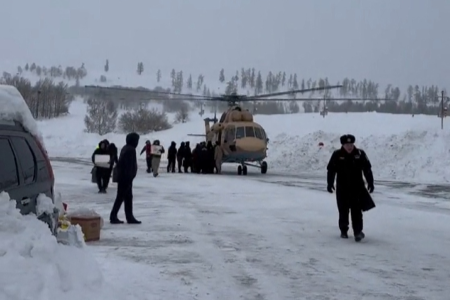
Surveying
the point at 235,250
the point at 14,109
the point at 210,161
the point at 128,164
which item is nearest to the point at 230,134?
the point at 210,161

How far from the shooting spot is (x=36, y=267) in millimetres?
4387

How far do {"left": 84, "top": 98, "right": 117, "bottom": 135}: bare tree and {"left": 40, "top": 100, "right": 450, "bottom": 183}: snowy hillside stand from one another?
63.7 ft

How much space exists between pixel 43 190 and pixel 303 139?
35.2 m

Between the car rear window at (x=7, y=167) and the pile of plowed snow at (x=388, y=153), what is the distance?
74.6ft

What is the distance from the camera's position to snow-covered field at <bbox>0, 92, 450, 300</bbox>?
470 cm

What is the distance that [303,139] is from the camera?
40125mm

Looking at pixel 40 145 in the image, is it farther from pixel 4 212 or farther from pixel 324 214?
pixel 324 214

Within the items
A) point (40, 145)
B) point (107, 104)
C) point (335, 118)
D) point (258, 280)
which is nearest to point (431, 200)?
point (258, 280)

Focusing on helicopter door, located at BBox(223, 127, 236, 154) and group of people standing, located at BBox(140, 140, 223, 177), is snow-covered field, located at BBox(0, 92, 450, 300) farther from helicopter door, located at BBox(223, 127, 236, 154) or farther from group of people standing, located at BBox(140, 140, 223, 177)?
group of people standing, located at BBox(140, 140, 223, 177)

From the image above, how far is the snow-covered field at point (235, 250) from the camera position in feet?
15.4

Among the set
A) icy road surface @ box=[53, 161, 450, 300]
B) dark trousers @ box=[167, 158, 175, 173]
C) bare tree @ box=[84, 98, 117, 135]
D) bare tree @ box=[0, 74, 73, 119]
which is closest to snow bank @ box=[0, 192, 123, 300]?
icy road surface @ box=[53, 161, 450, 300]

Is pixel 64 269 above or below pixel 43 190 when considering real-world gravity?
below

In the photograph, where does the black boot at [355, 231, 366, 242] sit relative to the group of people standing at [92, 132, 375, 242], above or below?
below

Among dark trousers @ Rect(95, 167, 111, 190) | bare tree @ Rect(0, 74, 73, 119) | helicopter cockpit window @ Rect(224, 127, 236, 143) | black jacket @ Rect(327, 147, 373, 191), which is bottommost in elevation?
dark trousers @ Rect(95, 167, 111, 190)
